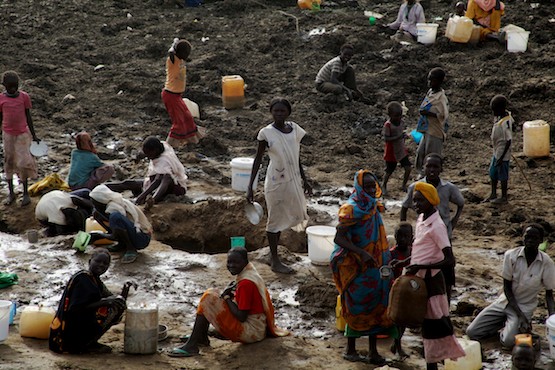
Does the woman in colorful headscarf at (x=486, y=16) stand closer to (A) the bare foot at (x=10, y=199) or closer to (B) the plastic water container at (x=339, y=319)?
(A) the bare foot at (x=10, y=199)

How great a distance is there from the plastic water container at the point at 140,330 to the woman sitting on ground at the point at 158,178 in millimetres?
3031

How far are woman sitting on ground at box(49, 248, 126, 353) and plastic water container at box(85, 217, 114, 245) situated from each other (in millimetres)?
2124

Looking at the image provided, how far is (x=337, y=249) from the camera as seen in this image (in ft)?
19.6

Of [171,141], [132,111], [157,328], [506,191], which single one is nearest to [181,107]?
[171,141]

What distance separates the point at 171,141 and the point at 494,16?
254 inches

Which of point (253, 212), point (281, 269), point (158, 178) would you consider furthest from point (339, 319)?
point (158, 178)

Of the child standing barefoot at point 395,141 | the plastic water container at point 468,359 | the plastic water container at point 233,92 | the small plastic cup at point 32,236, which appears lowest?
the plastic water container at point 468,359

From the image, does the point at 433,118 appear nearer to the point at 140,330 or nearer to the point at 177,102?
the point at 177,102

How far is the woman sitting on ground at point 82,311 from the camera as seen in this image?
5809 millimetres

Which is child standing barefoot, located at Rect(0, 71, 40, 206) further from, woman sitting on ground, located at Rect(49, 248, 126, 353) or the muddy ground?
woman sitting on ground, located at Rect(49, 248, 126, 353)

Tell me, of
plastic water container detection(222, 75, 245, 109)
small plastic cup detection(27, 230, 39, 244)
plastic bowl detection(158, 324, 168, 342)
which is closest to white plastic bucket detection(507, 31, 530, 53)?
plastic water container detection(222, 75, 245, 109)

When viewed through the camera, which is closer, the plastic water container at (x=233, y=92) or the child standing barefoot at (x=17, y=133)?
the child standing barefoot at (x=17, y=133)

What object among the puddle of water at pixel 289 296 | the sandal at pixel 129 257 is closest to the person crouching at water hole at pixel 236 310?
the puddle of water at pixel 289 296

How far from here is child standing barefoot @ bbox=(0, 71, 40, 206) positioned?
8930 millimetres
